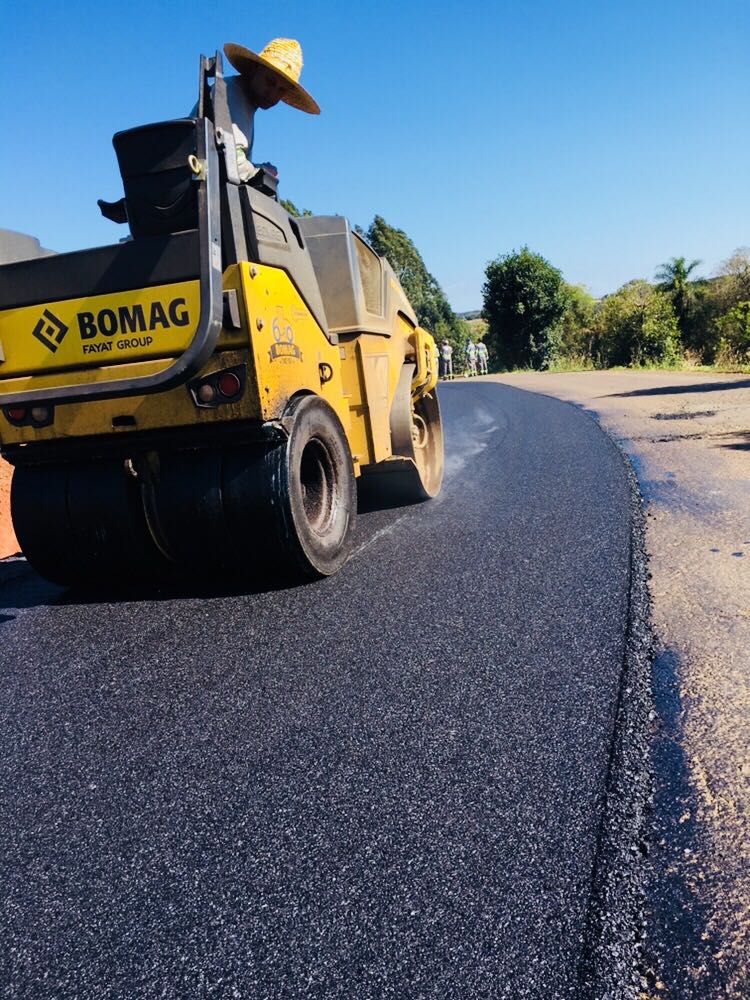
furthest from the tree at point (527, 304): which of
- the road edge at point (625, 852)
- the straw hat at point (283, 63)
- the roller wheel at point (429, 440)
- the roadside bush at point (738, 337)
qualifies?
the road edge at point (625, 852)

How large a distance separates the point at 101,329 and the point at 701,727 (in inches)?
126

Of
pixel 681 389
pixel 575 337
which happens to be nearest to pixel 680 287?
pixel 575 337

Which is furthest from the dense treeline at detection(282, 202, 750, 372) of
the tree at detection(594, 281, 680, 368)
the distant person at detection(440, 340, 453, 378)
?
Answer: the distant person at detection(440, 340, 453, 378)

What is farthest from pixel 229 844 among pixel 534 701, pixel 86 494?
pixel 86 494

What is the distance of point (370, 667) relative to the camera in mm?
3129

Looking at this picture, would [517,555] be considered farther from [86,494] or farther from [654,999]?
[654,999]

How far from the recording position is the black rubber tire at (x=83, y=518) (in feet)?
13.5

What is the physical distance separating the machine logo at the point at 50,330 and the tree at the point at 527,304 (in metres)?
34.5

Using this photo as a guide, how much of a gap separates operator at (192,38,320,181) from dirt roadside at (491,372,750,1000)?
10.7 feet

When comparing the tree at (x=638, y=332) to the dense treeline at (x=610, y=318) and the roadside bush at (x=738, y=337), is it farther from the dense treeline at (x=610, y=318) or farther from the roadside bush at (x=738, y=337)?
the roadside bush at (x=738, y=337)

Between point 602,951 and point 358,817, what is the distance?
2.43ft

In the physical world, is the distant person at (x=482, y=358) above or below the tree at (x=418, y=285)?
below

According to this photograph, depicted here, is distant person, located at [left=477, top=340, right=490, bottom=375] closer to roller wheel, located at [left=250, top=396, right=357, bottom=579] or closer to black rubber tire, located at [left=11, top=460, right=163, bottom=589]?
roller wheel, located at [left=250, top=396, right=357, bottom=579]

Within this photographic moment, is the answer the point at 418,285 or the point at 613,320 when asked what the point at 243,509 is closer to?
the point at 613,320
